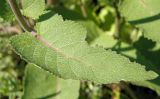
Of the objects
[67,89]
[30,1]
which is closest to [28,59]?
[30,1]

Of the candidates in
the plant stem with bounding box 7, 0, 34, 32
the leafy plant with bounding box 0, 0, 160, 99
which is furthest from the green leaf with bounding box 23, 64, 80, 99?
the plant stem with bounding box 7, 0, 34, 32

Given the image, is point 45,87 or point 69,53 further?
point 45,87

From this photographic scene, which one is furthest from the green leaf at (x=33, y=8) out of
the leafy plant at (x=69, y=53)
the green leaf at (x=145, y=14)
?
the green leaf at (x=145, y=14)

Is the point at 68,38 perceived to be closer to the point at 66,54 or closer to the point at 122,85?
the point at 66,54

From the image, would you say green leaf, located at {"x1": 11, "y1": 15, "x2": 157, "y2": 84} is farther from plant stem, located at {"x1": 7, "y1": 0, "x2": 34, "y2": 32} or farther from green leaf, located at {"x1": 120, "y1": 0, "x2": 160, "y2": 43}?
green leaf, located at {"x1": 120, "y1": 0, "x2": 160, "y2": 43}

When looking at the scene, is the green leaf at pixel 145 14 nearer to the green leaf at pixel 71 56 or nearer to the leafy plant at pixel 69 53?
the leafy plant at pixel 69 53

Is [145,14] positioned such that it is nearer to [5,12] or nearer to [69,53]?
[69,53]

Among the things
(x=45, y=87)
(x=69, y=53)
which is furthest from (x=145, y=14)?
(x=45, y=87)
